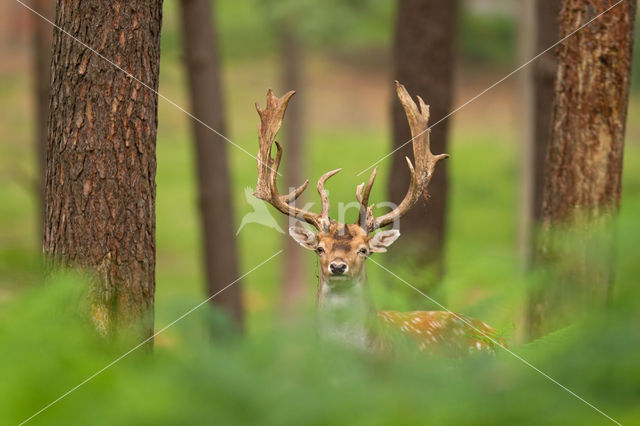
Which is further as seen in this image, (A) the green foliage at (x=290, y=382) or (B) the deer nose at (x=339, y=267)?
(B) the deer nose at (x=339, y=267)

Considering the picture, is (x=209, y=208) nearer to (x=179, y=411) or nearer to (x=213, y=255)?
(x=213, y=255)

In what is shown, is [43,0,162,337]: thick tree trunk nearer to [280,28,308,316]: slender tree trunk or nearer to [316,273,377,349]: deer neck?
[316,273,377,349]: deer neck

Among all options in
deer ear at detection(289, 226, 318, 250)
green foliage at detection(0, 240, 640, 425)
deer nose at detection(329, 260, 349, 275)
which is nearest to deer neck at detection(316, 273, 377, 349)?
deer nose at detection(329, 260, 349, 275)

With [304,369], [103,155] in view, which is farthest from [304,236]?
[304,369]

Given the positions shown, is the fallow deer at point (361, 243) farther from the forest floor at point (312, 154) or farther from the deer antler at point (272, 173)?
the forest floor at point (312, 154)

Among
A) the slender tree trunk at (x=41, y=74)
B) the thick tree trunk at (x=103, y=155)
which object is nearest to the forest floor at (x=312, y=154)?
the slender tree trunk at (x=41, y=74)

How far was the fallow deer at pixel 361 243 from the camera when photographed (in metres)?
5.28

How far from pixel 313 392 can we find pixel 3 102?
2720 centimetres

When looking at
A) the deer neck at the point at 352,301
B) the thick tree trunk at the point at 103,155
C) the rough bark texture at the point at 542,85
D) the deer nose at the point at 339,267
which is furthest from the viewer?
the rough bark texture at the point at 542,85

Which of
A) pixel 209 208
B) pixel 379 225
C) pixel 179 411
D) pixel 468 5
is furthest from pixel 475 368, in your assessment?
pixel 468 5

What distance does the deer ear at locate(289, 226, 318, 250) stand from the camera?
5516 millimetres

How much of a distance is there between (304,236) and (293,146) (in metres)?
11.6

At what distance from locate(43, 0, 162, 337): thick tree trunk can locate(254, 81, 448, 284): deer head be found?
1.10 meters

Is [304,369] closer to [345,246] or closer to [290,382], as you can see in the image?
[290,382]
